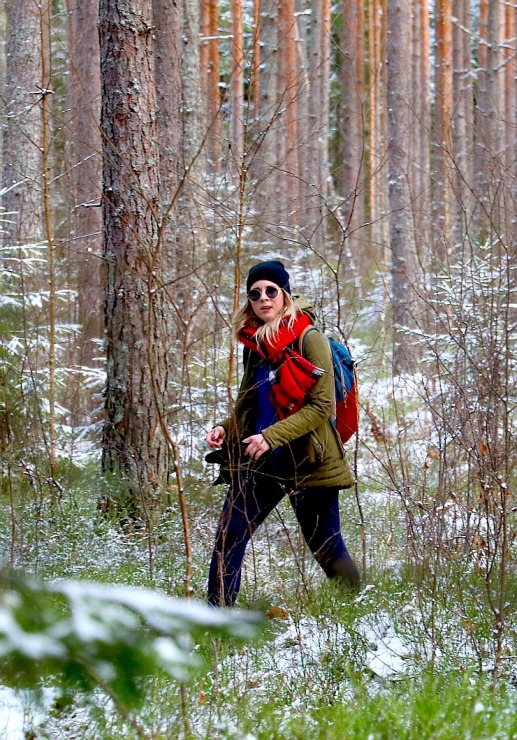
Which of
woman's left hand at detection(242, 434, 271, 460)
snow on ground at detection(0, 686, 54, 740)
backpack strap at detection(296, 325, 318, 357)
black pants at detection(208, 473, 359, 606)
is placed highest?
backpack strap at detection(296, 325, 318, 357)

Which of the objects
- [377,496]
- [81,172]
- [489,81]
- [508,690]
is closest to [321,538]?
[508,690]

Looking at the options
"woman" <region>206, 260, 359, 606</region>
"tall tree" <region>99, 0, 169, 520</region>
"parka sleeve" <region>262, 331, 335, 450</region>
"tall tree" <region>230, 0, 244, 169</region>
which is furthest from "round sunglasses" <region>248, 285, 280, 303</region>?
"tall tree" <region>99, 0, 169, 520</region>

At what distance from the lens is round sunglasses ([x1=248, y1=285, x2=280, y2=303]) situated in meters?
4.04

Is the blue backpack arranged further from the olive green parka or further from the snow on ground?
the snow on ground

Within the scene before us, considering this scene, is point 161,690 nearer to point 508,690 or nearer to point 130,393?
point 508,690

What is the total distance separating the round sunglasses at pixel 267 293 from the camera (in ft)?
13.2

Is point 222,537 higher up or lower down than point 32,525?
higher up

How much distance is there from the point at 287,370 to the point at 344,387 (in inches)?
13.5

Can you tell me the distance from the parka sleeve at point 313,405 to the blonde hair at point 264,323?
0.49 ft

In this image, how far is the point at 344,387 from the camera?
4.10 m

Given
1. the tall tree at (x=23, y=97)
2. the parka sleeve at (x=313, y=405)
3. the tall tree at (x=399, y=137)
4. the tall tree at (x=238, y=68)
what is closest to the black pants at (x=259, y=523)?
the parka sleeve at (x=313, y=405)

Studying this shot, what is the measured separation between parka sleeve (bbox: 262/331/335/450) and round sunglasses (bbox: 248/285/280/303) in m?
0.26

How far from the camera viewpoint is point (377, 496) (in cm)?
666

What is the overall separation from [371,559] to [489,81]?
1770 centimetres
